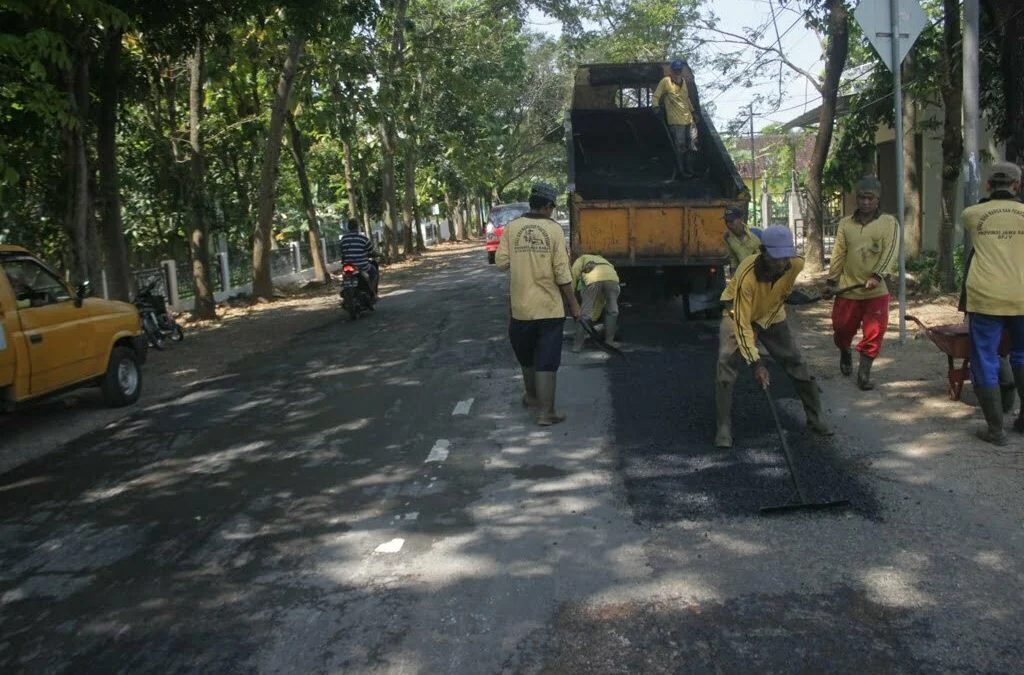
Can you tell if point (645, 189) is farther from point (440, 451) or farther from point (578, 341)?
point (440, 451)

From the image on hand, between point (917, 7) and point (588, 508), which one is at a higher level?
point (917, 7)

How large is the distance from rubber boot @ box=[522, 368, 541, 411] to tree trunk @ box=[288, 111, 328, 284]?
15.6 m

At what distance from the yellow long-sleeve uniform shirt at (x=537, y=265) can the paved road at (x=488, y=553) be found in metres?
0.91

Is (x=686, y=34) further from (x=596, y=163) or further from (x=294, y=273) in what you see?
(x=294, y=273)

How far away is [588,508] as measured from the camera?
17.5 ft

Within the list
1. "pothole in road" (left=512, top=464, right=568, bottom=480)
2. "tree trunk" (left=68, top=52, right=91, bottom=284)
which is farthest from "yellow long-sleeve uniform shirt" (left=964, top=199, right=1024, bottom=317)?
"tree trunk" (left=68, top=52, right=91, bottom=284)

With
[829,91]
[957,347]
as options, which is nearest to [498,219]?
[829,91]

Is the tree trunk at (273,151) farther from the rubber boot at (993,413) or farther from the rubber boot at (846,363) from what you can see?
the rubber boot at (993,413)

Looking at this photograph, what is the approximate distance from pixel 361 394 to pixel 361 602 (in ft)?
15.9

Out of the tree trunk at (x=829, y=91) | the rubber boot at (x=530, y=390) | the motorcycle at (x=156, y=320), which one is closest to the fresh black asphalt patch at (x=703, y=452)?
the rubber boot at (x=530, y=390)

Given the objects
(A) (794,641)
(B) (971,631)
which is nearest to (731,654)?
(A) (794,641)

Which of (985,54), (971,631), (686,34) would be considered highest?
(686,34)

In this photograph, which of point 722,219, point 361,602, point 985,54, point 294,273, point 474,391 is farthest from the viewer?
point 294,273

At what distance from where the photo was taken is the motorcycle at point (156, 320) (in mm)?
13602
